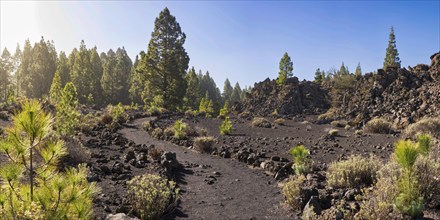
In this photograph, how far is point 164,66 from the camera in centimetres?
→ 3475

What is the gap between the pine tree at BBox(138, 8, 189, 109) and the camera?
34.6m

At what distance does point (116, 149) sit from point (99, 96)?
49762mm

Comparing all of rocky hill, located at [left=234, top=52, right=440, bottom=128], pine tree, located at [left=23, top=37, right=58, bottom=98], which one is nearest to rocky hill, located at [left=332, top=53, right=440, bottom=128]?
→ rocky hill, located at [left=234, top=52, right=440, bottom=128]

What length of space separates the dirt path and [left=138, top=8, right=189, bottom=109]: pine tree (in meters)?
21.6

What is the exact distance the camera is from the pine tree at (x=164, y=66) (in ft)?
113

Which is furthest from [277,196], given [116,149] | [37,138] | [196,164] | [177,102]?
[177,102]

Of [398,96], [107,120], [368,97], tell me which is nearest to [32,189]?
[107,120]

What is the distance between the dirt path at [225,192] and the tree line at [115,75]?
868 inches

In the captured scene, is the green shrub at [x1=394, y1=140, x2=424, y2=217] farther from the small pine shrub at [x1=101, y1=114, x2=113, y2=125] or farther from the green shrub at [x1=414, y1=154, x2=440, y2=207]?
the small pine shrub at [x1=101, y1=114, x2=113, y2=125]

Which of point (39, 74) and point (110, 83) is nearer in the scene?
point (39, 74)

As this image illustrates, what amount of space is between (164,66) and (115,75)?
119ft

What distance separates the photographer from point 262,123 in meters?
28.5

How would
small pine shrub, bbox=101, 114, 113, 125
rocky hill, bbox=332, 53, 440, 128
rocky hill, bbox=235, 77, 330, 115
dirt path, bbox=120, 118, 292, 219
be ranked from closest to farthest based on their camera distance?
dirt path, bbox=120, 118, 292, 219 → small pine shrub, bbox=101, 114, 113, 125 → rocky hill, bbox=332, 53, 440, 128 → rocky hill, bbox=235, 77, 330, 115

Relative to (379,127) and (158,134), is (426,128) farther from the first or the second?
(158,134)
